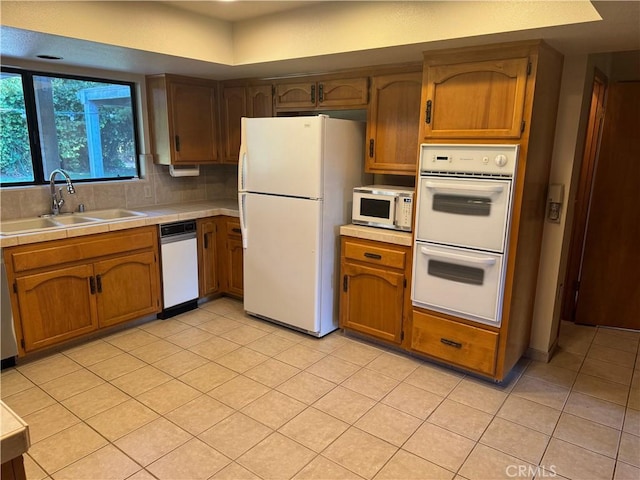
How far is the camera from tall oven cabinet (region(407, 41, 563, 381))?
7.89 ft

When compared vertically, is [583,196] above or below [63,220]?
above

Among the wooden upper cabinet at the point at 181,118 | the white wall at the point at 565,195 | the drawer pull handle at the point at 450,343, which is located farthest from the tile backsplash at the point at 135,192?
the white wall at the point at 565,195

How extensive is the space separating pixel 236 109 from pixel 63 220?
1.78 meters

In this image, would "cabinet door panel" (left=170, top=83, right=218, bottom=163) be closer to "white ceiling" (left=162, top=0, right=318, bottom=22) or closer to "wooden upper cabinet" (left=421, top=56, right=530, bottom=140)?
"white ceiling" (left=162, top=0, right=318, bottom=22)

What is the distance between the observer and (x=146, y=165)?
4.01 metres

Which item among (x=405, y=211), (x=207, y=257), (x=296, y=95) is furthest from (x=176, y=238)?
(x=405, y=211)

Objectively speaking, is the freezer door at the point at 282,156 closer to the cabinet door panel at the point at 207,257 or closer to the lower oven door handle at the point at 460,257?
the cabinet door panel at the point at 207,257

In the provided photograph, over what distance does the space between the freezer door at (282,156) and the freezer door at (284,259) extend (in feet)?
0.32

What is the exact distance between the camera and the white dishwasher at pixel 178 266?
3.62 meters

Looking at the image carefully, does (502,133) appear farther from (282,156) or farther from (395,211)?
(282,156)

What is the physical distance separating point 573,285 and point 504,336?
161 cm

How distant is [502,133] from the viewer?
2.46 metres

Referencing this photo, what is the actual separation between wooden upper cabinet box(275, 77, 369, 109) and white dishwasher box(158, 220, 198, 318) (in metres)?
1.36

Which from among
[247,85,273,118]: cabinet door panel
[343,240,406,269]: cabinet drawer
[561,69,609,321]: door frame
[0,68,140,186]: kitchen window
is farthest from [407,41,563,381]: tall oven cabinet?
[0,68,140,186]: kitchen window
